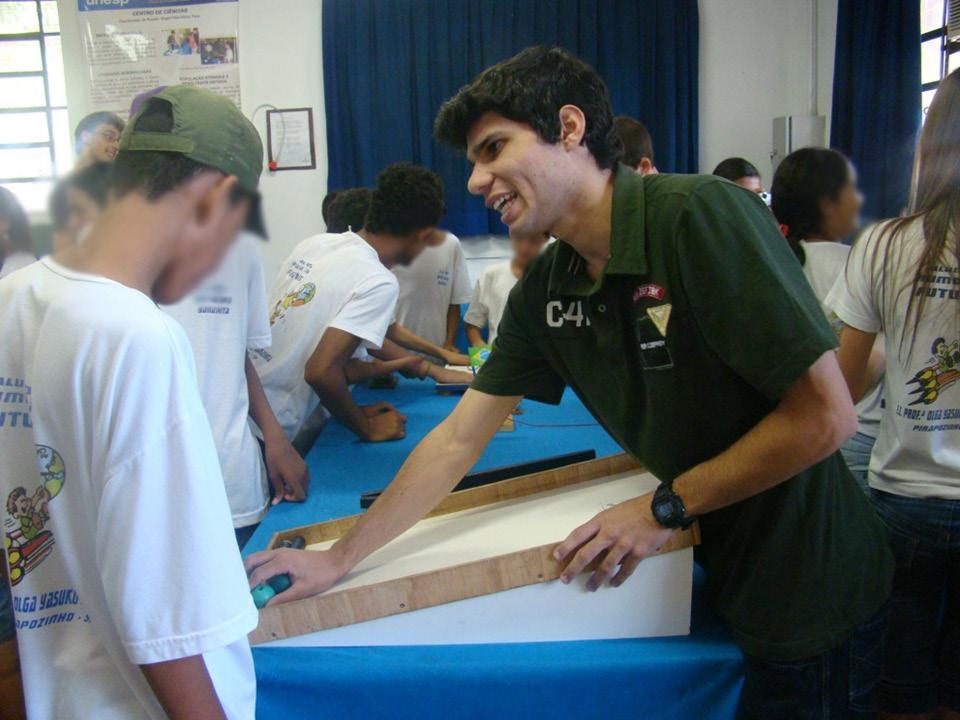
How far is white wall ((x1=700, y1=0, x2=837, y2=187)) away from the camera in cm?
460

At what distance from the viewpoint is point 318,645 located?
773mm

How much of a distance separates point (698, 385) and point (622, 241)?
178 mm

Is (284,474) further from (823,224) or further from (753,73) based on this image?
(753,73)

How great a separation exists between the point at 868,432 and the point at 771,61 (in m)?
4.02

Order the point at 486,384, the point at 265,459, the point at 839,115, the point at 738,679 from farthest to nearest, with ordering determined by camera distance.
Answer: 1. the point at 839,115
2. the point at 265,459
3. the point at 486,384
4. the point at 738,679

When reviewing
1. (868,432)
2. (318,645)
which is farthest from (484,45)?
(318,645)

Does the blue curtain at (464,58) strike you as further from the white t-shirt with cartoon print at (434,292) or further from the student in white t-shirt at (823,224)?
the student in white t-shirt at (823,224)

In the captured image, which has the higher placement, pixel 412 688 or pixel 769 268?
pixel 769 268

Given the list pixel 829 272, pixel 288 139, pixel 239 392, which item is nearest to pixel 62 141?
pixel 288 139

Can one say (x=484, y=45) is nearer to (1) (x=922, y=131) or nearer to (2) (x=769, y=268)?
(1) (x=922, y=131)

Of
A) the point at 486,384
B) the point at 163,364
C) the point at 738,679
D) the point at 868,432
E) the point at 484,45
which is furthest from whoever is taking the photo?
the point at 484,45

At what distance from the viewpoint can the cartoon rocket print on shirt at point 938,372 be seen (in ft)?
3.33

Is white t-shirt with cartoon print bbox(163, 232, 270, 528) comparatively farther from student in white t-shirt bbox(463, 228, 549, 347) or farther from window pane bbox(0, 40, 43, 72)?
student in white t-shirt bbox(463, 228, 549, 347)

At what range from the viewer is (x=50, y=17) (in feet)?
1.00
